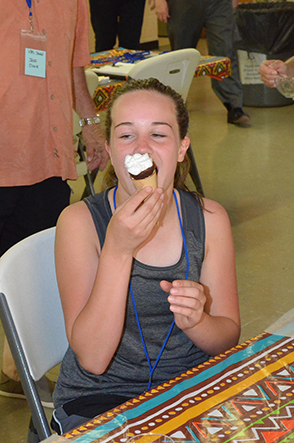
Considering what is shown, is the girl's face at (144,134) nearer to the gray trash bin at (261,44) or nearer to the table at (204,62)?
the table at (204,62)

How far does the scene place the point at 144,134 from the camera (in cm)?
136

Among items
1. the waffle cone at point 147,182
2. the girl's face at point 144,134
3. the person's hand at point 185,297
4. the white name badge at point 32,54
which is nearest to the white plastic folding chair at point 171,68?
the white name badge at point 32,54

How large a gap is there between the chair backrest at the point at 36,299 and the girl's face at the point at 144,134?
0.26m

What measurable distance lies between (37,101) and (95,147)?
338mm

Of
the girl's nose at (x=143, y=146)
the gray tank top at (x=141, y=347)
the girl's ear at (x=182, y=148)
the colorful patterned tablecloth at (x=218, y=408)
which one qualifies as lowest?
the gray tank top at (x=141, y=347)

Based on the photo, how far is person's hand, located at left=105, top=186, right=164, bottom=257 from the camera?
1142 mm

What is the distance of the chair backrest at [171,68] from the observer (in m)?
3.05

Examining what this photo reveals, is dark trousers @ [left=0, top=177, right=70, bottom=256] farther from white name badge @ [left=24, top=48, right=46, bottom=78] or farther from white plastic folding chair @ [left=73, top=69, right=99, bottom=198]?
white plastic folding chair @ [left=73, top=69, right=99, bottom=198]

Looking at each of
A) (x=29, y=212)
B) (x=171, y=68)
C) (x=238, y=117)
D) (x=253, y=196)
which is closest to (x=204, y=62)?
(x=171, y=68)

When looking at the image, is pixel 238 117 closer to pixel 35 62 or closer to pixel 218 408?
pixel 35 62

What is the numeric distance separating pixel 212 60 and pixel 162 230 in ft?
8.46

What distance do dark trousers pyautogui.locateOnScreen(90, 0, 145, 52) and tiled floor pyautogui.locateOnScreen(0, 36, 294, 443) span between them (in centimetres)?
104

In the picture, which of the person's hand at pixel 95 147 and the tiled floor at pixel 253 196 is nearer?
the person's hand at pixel 95 147

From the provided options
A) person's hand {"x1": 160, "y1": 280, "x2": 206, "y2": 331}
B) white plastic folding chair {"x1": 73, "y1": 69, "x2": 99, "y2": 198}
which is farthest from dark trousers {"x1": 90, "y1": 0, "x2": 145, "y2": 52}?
person's hand {"x1": 160, "y1": 280, "x2": 206, "y2": 331}
